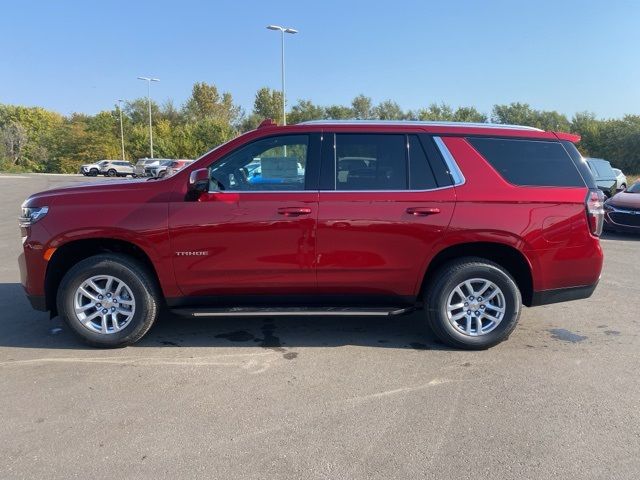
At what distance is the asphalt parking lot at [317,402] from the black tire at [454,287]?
0.45 ft

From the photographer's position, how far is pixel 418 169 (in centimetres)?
450

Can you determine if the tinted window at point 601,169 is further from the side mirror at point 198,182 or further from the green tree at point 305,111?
the green tree at point 305,111

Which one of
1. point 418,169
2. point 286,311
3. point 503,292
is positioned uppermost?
point 418,169

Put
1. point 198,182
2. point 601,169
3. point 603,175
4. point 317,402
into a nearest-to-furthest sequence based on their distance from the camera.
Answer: point 317,402
point 198,182
point 603,175
point 601,169

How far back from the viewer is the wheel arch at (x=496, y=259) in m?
4.57

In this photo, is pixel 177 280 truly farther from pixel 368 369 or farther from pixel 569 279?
pixel 569 279

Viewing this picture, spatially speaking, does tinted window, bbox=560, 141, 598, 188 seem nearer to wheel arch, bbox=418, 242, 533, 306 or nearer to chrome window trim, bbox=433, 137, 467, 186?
wheel arch, bbox=418, 242, 533, 306

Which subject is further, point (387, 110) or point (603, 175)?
point (387, 110)

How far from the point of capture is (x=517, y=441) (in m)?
3.12

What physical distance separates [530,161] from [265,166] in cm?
237

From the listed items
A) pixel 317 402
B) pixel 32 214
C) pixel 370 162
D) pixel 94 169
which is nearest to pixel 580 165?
pixel 370 162

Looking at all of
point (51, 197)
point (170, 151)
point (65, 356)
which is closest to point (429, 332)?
point (65, 356)

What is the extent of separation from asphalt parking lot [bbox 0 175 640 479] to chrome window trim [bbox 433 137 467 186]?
152 cm

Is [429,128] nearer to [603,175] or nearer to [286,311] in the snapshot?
[286,311]
